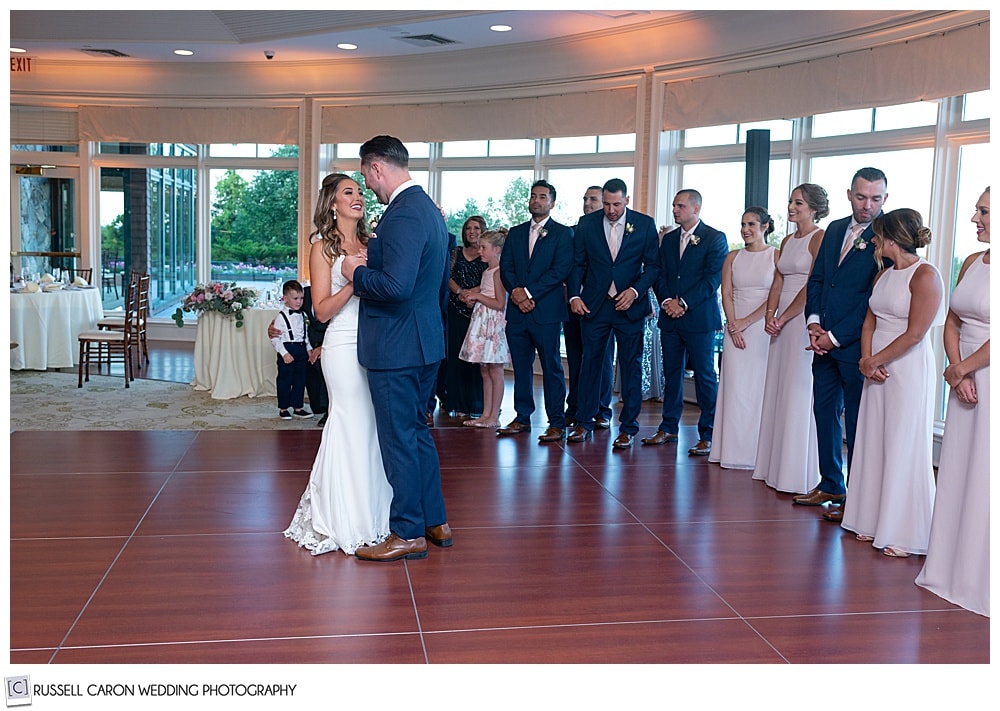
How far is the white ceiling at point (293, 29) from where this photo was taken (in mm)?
8930

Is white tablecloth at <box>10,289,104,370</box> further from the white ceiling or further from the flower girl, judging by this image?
the flower girl

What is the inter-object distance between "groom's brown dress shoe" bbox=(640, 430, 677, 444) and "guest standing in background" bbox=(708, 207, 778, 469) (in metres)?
0.68

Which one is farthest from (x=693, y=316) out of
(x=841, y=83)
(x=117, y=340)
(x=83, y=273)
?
(x=83, y=273)

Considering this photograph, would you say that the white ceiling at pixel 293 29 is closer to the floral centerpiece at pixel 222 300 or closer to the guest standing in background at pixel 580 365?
the guest standing in background at pixel 580 365

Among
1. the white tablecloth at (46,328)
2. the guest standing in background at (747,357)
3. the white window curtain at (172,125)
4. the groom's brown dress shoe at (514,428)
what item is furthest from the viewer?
A: the white window curtain at (172,125)

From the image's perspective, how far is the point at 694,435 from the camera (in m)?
7.32

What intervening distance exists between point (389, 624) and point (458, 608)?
30cm

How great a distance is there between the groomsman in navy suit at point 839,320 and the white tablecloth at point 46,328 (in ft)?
26.2

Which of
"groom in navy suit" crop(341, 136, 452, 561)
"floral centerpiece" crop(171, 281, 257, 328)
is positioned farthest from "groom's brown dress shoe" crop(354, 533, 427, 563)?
"floral centerpiece" crop(171, 281, 257, 328)

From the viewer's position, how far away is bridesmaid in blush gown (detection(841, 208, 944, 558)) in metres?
4.48

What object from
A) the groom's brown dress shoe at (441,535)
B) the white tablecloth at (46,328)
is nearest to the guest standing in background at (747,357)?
the groom's brown dress shoe at (441,535)

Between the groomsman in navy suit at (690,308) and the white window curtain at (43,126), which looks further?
the white window curtain at (43,126)
